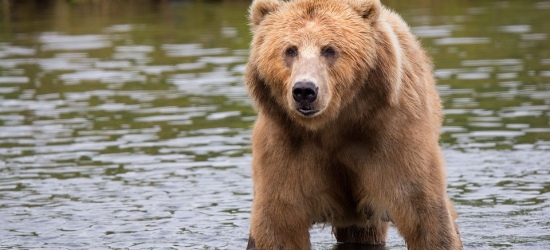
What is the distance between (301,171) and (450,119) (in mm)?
7412

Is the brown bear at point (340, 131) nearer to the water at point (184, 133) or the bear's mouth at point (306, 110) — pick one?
the bear's mouth at point (306, 110)

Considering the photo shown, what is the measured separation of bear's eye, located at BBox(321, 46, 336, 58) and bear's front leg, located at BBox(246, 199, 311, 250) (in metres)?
0.99

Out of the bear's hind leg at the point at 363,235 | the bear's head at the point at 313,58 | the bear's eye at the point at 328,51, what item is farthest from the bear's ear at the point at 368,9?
the bear's hind leg at the point at 363,235

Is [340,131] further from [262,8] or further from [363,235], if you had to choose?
[363,235]

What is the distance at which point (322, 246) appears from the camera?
9023 mm

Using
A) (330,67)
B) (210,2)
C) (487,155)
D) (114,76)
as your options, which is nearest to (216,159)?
(487,155)

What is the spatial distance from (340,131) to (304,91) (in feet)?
2.03

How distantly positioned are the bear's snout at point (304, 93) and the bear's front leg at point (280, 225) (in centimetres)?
90

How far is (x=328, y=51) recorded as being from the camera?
21.9 ft

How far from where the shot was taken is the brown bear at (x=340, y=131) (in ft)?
21.9

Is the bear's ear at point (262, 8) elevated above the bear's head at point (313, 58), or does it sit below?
above

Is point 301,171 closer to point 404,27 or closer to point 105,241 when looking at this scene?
point 404,27

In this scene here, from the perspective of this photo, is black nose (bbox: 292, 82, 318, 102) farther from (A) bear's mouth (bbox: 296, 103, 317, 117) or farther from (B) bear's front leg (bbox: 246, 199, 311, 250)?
(B) bear's front leg (bbox: 246, 199, 311, 250)

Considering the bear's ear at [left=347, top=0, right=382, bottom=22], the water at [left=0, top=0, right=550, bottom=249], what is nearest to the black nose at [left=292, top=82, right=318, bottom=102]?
the bear's ear at [left=347, top=0, right=382, bottom=22]
